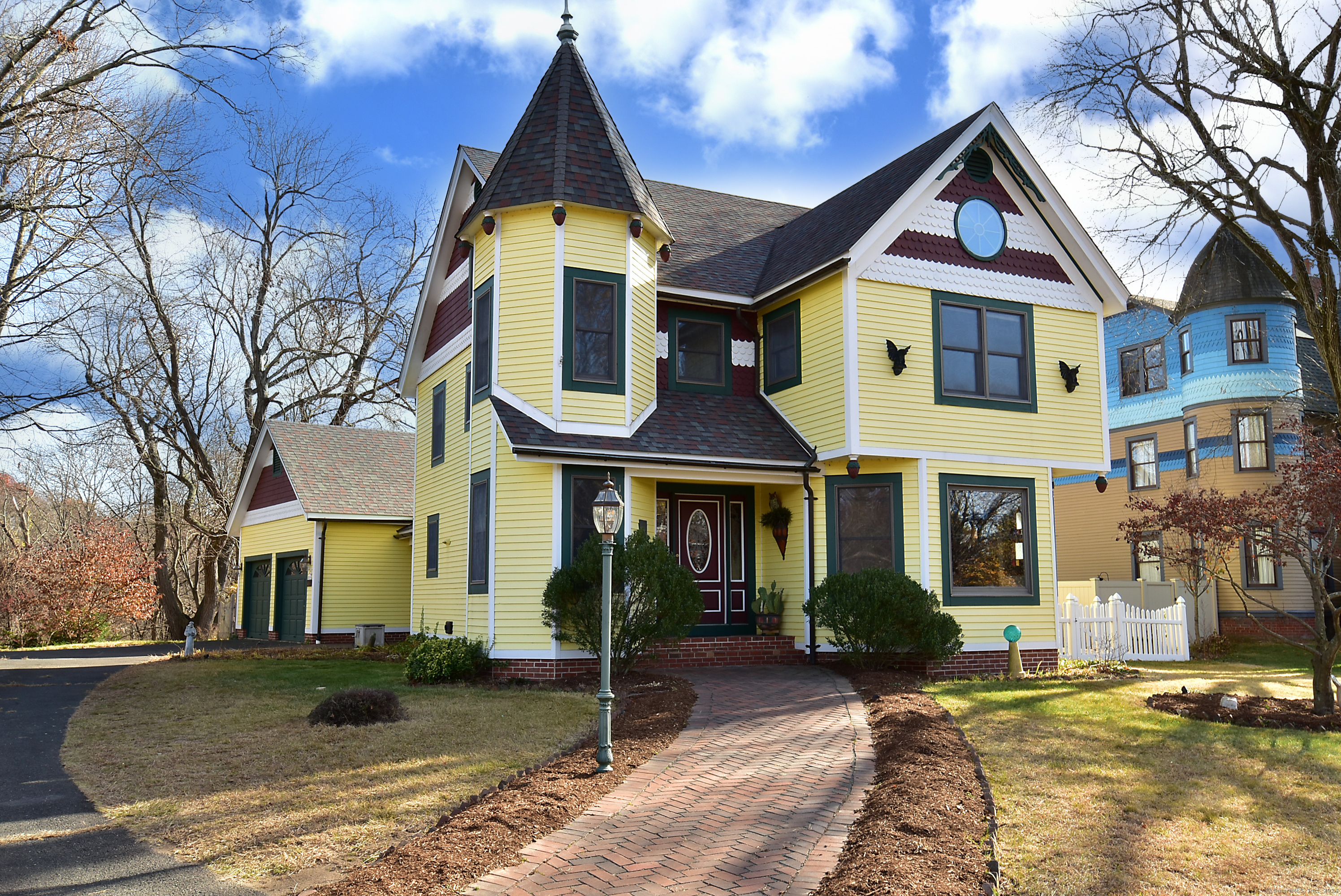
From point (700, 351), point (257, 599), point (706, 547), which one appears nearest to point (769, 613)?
point (706, 547)

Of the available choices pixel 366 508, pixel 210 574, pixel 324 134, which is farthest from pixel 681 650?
pixel 324 134

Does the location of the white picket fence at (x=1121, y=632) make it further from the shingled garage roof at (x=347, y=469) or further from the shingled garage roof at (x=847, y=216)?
the shingled garage roof at (x=347, y=469)

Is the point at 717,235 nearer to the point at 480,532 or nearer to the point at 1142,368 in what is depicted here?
the point at 480,532

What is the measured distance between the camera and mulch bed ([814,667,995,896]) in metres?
5.22

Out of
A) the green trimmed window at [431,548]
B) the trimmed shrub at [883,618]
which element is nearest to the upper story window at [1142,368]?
the trimmed shrub at [883,618]

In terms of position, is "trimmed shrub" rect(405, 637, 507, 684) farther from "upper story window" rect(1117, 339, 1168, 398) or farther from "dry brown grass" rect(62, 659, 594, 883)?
"upper story window" rect(1117, 339, 1168, 398)

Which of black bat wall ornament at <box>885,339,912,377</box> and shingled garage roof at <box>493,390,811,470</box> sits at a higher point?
black bat wall ornament at <box>885,339,912,377</box>

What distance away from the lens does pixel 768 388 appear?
1694 cm

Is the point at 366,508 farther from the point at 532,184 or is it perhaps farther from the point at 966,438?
the point at 966,438

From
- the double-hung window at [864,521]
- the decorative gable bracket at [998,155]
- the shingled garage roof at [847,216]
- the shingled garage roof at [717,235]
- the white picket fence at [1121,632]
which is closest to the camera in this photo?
the double-hung window at [864,521]

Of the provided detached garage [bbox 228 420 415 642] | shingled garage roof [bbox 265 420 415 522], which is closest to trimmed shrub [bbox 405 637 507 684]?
detached garage [bbox 228 420 415 642]

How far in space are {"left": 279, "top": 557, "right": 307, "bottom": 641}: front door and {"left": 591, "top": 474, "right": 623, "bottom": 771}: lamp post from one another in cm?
1824

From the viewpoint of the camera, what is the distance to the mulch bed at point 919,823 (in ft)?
17.1

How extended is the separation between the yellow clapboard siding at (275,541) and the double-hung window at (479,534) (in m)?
10.9
